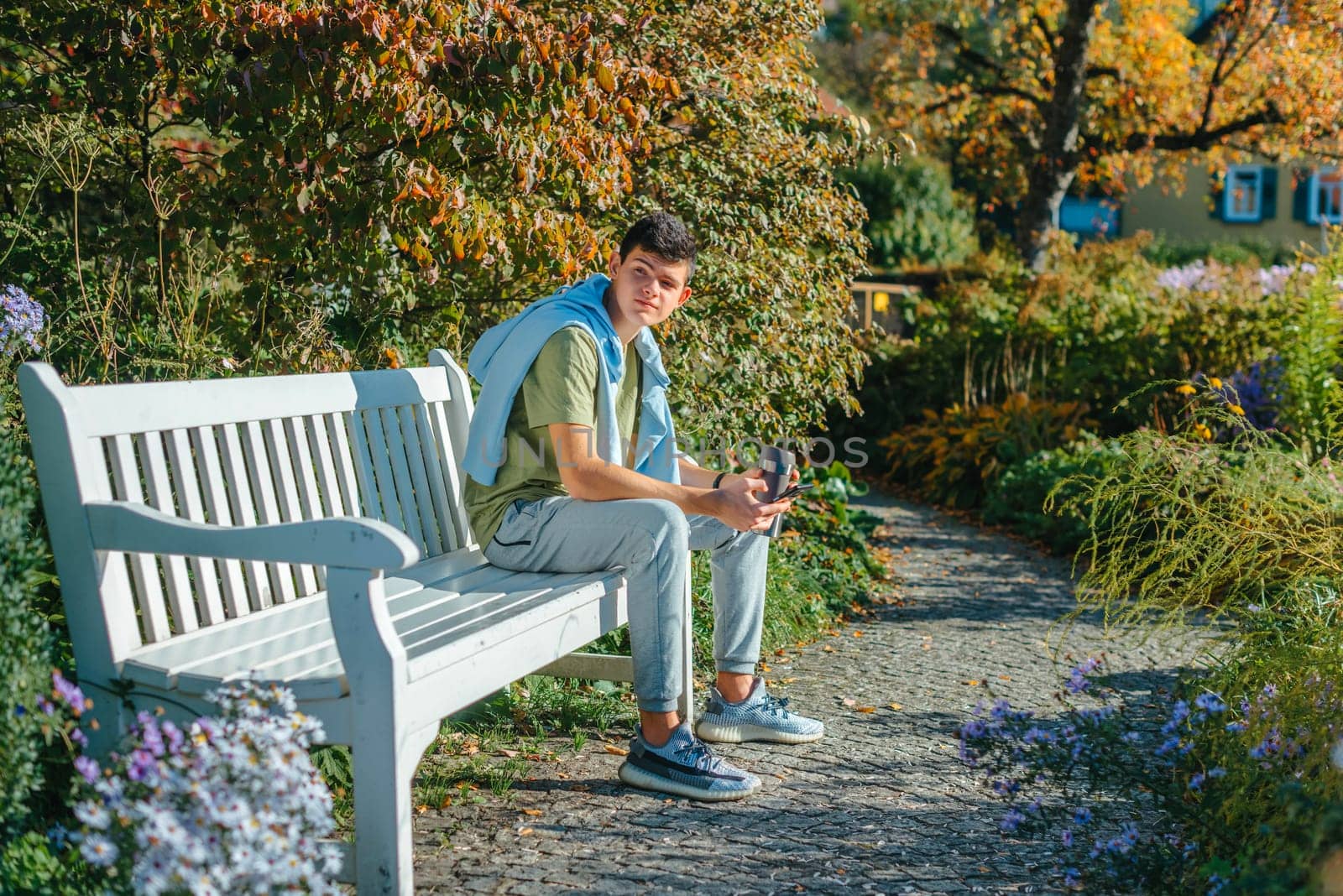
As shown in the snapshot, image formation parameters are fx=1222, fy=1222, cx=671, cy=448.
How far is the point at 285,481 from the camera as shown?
302 centimetres

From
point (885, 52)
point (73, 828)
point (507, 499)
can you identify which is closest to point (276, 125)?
point (507, 499)

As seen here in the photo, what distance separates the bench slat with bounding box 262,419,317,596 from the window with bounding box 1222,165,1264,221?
2515 cm

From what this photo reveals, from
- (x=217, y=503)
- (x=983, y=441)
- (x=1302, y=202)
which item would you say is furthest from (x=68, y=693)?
(x=1302, y=202)

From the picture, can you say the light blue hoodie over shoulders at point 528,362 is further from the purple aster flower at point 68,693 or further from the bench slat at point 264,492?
the purple aster flower at point 68,693

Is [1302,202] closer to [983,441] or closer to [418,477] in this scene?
[983,441]

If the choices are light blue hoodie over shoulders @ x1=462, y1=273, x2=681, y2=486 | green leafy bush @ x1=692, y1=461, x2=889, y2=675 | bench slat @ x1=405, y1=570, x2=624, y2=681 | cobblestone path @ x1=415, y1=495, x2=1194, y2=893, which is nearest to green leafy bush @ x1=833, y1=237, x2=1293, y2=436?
green leafy bush @ x1=692, y1=461, x2=889, y2=675

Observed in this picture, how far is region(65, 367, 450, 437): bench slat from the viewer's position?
250 centimetres

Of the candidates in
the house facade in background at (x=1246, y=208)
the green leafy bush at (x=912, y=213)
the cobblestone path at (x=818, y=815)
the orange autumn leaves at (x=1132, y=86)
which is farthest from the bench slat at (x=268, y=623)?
the house facade in background at (x=1246, y=208)

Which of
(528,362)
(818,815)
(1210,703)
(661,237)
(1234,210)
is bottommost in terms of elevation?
(818,815)

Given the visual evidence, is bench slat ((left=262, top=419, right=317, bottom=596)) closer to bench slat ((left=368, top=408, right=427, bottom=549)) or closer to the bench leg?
bench slat ((left=368, top=408, right=427, bottom=549))

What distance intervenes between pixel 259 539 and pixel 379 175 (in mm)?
2138

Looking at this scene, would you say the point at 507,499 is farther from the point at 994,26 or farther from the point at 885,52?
the point at 994,26

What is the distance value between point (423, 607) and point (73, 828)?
86cm

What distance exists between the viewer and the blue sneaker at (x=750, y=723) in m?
3.69
